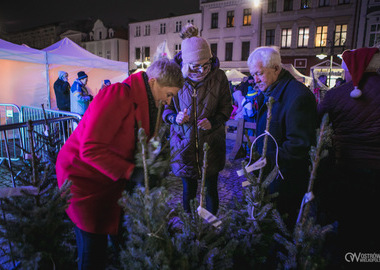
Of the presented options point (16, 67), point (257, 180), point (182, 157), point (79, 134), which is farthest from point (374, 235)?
point (16, 67)

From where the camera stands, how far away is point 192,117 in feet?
8.76

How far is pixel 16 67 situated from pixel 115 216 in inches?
399

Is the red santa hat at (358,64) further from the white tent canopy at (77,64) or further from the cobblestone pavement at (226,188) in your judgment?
the white tent canopy at (77,64)

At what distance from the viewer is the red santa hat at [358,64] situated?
6.82ft

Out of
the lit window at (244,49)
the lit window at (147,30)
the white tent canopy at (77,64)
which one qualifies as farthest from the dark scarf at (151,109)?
the lit window at (147,30)

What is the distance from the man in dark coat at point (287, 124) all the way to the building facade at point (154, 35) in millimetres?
32695

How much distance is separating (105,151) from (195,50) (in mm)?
1378

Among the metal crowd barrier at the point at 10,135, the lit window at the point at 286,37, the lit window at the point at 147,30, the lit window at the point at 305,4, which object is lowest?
the metal crowd barrier at the point at 10,135

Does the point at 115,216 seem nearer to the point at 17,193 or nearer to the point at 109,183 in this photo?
the point at 109,183

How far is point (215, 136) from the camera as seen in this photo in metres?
2.74

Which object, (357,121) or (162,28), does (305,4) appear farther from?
(357,121)

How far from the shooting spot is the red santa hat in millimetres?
2078

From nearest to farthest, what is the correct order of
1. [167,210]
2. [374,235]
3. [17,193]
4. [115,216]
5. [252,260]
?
[167,210]
[17,193]
[252,260]
[115,216]
[374,235]

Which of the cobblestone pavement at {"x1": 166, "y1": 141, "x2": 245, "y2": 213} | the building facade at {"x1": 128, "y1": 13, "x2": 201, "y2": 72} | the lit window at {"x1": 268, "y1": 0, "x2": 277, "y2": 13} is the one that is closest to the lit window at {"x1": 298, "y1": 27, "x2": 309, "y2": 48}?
the lit window at {"x1": 268, "y1": 0, "x2": 277, "y2": 13}
